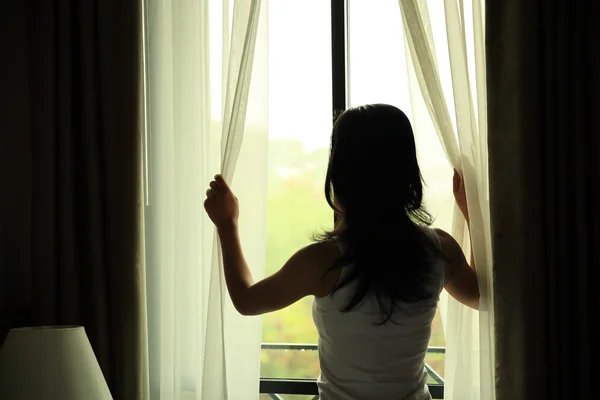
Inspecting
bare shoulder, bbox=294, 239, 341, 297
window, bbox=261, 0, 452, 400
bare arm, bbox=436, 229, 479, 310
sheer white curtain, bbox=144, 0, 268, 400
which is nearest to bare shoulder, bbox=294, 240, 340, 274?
bare shoulder, bbox=294, 239, 341, 297

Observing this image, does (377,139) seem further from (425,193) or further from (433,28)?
(433,28)

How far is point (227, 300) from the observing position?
5.99 ft

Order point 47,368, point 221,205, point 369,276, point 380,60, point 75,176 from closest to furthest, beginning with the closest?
point 369,276
point 47,368
point 221,205
point 75,176
point 380,60

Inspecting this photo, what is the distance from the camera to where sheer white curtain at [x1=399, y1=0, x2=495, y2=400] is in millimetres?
1708

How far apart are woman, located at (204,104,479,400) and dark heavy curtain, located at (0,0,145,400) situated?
0.52 metres

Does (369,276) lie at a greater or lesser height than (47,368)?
greater

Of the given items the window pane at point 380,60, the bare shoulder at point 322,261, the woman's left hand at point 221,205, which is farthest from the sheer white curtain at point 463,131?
the woman's left hand at point 221,205

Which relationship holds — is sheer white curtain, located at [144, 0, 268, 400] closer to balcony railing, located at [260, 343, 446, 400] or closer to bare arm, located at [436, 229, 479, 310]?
balcony railing, located at [260, 343, 446, 400]

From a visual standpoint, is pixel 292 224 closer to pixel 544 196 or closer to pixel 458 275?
pixel 458 275

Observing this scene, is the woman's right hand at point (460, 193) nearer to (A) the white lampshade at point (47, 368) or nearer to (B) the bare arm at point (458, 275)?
(B) the bare arm at point (458, 275)

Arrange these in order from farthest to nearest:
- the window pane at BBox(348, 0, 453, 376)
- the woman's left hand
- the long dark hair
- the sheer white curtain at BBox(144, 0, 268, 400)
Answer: the window pane at BBox(348, 0, 453, 376)
the sheer white curtain at BBox(144, 0, 268, 400)
the woman's left hand
the long dark hair

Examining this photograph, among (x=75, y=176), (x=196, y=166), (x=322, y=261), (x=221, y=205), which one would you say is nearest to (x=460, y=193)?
(x=322, y=261)

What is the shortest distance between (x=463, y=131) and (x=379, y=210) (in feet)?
1.32

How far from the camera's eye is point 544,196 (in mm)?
1696
